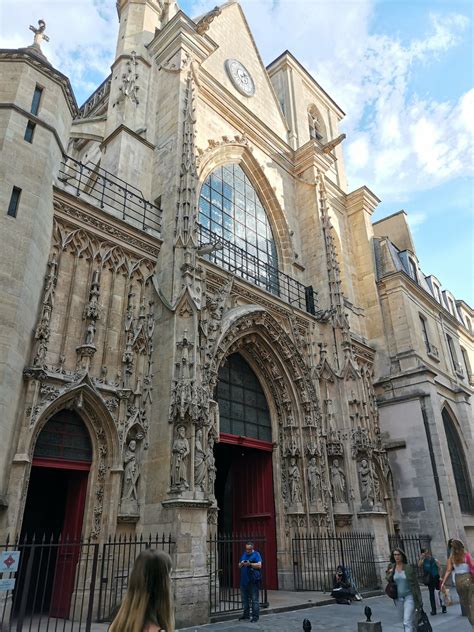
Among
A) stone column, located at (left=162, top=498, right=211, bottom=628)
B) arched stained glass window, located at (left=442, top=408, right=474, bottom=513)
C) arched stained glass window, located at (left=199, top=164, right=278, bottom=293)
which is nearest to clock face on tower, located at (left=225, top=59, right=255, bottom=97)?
arched stained glass window, located at (left=199, top=164, right=278, bottom=293)

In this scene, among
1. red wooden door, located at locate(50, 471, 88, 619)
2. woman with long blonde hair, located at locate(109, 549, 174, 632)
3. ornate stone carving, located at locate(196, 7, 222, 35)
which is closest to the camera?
woman with long blonde hair, located at locate(109, 549, 174, 632)

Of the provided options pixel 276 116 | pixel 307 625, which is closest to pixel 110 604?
pixel 307 625

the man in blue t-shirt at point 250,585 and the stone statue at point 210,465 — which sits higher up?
the stone statue at point 210,465

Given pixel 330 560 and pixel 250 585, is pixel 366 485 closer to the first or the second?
pixel 330 560

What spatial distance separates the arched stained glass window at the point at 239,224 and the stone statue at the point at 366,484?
6135mm

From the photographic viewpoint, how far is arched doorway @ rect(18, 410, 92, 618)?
26.9 feet

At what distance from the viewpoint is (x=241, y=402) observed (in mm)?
13234

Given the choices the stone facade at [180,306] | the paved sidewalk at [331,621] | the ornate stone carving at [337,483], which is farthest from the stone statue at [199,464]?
the ornate stone carving at [337,483]

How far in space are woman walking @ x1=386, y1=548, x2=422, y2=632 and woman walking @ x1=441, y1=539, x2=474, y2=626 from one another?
1.68 ft

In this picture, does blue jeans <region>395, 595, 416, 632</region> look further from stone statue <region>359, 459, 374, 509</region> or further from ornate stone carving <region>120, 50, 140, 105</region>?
ornate stone carving <region>120, 50, 140, 105</region>

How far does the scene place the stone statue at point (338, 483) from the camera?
13453 mm

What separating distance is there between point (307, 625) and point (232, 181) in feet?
45.2

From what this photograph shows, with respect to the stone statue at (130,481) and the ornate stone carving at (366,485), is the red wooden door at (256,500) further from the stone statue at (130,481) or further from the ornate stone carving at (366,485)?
the stone statue at (130,481)

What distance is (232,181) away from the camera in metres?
16.5
